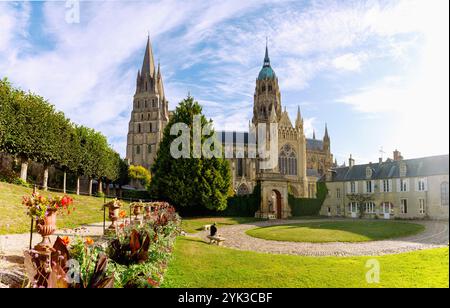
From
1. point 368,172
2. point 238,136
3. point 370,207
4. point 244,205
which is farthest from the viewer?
point 238,136

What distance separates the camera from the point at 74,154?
36562 millimetres

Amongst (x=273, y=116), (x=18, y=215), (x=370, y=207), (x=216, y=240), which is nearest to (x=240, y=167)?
(x=273, y=116)

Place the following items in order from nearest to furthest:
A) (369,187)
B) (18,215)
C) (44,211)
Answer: (44,211)
(18,215)
(369,187)

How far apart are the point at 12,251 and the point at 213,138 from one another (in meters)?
28.2

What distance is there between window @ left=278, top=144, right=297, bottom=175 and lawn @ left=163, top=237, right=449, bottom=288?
1952 inches

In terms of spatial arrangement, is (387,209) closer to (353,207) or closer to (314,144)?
(353,207)

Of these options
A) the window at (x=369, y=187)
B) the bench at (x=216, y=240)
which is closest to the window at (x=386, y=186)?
the window at (x=369, y=187)

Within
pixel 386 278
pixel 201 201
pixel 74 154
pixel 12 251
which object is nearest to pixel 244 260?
pixel 386 278

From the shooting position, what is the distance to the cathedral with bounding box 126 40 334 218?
4412cm

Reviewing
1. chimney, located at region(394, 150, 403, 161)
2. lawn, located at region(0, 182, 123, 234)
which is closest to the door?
chimney, located at region(394, 150, 403, 161)

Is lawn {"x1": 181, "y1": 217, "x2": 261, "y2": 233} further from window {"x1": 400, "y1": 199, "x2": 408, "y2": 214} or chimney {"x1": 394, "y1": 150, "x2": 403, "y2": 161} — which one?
chimney {"x1": 394, "y1": 150, "x2": 403, "y2": 161}

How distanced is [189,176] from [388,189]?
79.9 feet

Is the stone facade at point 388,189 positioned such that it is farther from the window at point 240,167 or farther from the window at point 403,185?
the window at point 240,167

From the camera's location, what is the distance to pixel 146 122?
8312cm
